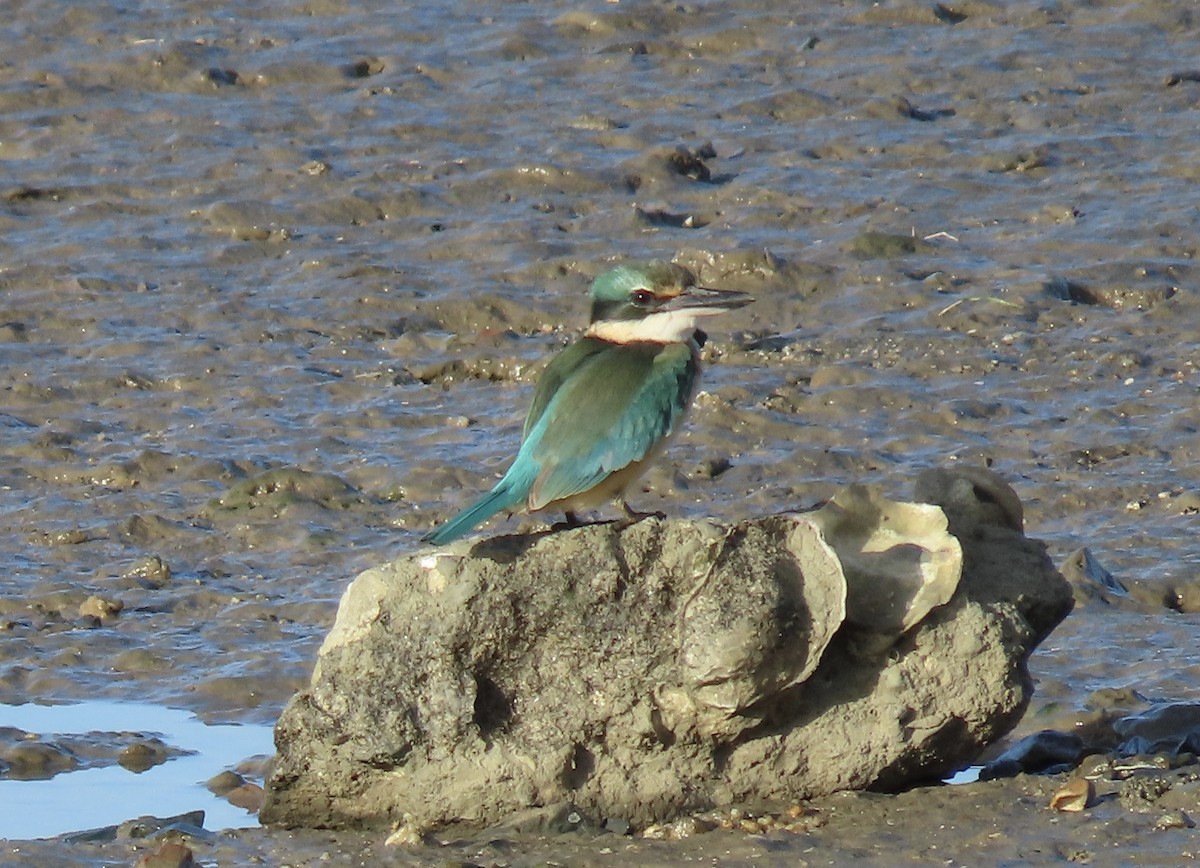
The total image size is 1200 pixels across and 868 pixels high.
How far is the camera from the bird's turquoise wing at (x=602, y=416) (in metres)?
5.80

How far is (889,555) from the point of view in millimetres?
5527

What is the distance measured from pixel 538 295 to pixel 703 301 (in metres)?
3.29

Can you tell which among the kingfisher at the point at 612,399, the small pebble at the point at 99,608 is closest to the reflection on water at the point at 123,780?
the small pebble at the point at 99,608

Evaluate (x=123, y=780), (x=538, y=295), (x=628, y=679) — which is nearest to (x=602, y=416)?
(x=628, y=679)

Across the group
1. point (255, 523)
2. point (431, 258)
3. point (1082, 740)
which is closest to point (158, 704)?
point (255, 523)

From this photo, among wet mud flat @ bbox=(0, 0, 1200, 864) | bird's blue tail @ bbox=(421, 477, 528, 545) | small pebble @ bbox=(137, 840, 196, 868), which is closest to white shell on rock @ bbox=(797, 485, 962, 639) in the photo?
wet mud flat @ bbox=(0, 0, 1200, 864)

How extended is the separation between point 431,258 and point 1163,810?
210 inches

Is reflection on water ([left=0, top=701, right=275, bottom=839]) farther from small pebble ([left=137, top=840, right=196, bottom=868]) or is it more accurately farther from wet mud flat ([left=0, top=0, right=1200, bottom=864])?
small pebble ([left=137, top=840, right=196, bottom=868])

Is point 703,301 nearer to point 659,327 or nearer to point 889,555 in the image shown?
point 659,327

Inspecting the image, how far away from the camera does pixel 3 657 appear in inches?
283

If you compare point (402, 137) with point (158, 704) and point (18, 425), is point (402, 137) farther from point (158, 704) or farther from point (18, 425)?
point (158, 704)

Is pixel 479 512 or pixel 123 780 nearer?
pixel 479 512

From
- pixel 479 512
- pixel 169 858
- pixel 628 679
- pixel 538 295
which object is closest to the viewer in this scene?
pixel 169 858

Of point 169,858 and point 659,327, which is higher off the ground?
point 659,327
